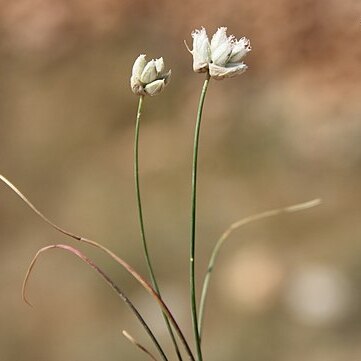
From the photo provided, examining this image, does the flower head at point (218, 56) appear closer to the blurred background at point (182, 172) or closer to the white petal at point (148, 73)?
the white petal at point (148, 73)

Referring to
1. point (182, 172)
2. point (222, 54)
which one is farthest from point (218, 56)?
point (182, 172)

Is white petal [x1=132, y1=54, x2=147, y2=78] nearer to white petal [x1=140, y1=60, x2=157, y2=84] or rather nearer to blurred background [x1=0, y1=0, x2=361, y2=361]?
white petal [x1=140, y1=60, x2=157, y2=84]

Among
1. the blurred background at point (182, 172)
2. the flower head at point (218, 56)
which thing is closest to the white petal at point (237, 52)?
the flower head at point (218, 56)

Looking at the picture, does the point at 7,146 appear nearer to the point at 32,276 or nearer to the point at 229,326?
the point at 32,276

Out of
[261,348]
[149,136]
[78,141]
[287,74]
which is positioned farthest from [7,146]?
[261,348]

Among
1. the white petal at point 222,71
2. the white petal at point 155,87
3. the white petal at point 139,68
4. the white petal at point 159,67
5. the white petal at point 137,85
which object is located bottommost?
the white petal at point 222,71

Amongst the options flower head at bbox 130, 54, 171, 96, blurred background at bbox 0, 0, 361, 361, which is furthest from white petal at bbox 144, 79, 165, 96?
blurred background at bbox 0, 0, 361, 361

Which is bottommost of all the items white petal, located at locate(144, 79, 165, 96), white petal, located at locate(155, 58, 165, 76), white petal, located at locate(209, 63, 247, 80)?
white petal, located at locate(209, 63, 247, 80)
